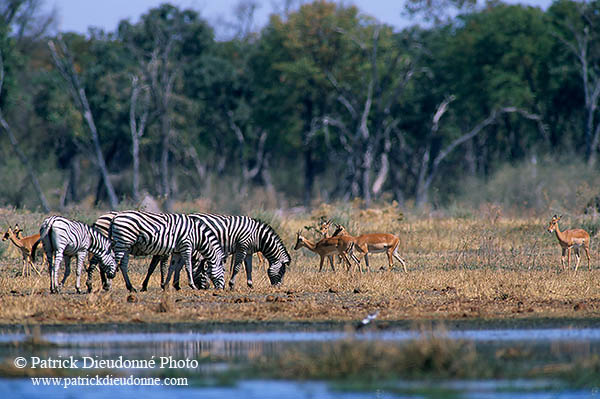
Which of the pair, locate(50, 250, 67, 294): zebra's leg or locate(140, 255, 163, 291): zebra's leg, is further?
locate(140, 255, 163, 291): zebra's leg

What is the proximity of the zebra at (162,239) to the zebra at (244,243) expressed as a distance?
37 cm

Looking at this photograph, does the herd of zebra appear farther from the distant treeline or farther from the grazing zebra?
the distant treeline

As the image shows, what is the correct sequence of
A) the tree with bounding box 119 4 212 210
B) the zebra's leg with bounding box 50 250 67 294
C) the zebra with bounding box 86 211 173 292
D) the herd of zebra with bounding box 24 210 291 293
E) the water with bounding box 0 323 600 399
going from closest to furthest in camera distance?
1. the water with bounding box 0 323 600 399
2. the zebra's leg with bounding box 50 250 67 294
3. the herd of zebra with bounding box 24 210 291 293
4. the zebra with bounding box 86 211 173 292
5. the tree with bounding box 119 4 212 210

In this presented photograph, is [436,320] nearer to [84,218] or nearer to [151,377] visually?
[151,377]

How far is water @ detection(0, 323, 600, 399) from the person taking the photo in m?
8.76

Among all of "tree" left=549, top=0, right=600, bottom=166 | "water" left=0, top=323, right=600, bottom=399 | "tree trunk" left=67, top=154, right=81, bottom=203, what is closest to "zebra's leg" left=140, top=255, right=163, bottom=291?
"water" left=0, top=323, right=600, bottom=399

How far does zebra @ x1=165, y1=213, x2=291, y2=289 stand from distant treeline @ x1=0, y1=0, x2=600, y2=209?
31478mm

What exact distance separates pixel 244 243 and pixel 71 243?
3.28 meters

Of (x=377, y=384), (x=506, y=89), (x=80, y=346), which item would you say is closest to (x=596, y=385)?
(x=377, y=384)

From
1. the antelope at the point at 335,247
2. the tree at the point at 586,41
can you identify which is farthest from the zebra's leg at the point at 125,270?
the tree at the point at 586,41

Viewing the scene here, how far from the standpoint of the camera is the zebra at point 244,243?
18094mm

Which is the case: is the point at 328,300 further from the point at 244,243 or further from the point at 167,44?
the point at 167,44

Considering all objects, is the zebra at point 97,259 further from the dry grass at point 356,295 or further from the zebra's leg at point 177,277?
the dry grass at point 356,295

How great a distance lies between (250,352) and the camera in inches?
427
